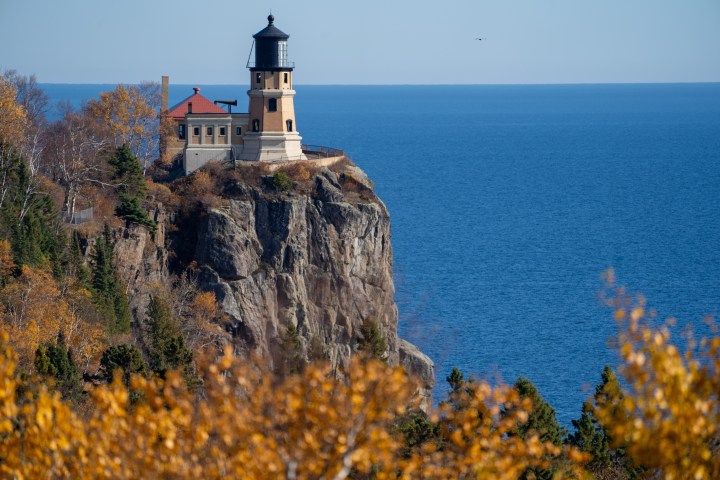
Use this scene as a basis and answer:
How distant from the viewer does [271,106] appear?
240 feet

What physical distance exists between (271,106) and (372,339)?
17431mm

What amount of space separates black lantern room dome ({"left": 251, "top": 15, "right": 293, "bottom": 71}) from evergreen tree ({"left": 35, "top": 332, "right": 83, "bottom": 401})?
31694 mm

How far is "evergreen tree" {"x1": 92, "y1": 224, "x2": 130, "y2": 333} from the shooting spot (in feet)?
193

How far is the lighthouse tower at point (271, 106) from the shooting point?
72375 millimetres

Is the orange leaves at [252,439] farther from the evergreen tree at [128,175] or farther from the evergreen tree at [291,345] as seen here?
the evergreen tree at [128,175]

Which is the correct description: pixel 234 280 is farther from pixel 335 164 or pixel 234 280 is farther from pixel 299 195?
pixel 335 164

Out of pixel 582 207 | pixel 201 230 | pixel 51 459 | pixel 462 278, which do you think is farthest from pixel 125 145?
pixel 582 207

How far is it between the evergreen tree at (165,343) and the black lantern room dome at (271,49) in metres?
19.4

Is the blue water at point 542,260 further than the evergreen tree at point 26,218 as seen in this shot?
Yes

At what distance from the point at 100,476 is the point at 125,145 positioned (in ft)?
165

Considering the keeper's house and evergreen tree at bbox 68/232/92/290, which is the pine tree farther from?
the keeper's house

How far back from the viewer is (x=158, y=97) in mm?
78625

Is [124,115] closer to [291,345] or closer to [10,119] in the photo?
Result: [10,119]

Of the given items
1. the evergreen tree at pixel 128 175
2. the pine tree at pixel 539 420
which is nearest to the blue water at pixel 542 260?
the pine tree at pixel 539 420
